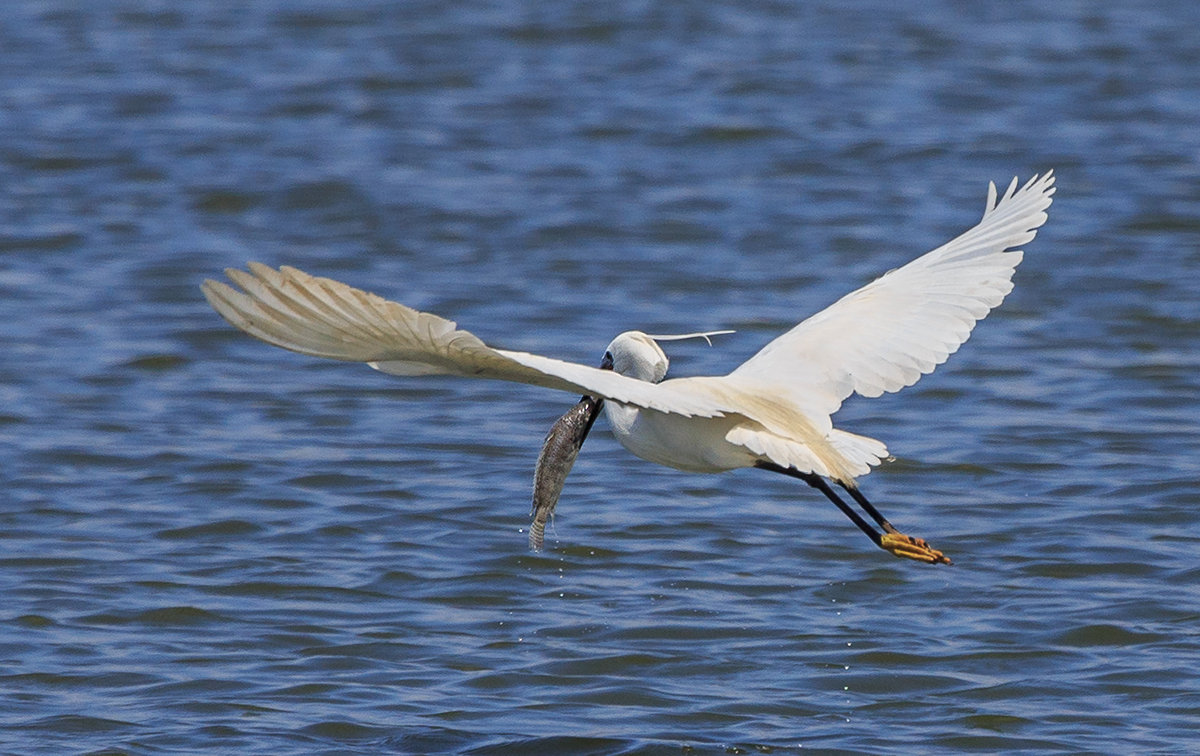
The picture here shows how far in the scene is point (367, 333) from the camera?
454 centimetres

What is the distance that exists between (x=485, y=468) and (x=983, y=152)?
23.2 ft

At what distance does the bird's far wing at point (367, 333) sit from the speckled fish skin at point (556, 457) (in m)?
1.42

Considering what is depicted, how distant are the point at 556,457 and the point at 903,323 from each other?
118cm

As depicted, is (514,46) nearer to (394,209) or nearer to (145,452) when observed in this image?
(394,209)

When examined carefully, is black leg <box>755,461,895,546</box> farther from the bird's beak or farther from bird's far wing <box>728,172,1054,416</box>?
the bird's beak

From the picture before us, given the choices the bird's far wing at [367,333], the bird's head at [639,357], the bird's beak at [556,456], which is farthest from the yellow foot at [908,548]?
the bird's far wing at [367,333]

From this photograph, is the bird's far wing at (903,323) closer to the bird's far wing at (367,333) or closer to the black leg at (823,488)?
the black leg at (823,488)

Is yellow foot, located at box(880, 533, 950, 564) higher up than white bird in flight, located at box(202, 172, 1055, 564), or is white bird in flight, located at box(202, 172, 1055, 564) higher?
white bird in flight, located at box(202, 172, 1055, 564)

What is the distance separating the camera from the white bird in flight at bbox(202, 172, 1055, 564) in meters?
4.45

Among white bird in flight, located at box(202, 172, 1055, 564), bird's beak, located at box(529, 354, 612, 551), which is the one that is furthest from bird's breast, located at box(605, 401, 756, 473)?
bird's beak, located at box(529, 354, 612, 551)

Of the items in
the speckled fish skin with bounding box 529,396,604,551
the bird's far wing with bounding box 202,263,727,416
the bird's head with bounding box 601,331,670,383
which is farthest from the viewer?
the speckled fish skin with bounding box 529,396,604,551

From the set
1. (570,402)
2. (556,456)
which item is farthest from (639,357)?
(570,402)

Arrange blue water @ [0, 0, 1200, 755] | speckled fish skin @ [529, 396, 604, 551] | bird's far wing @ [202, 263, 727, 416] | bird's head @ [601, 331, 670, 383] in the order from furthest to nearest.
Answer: speckled fish skin @ [529, 396, 604, 551]
blue water @ [0, 0, 1200, 755]
bird's head @ [601, 331, 670, 383]
bird's far wing @ [202, 263, 727, 416]

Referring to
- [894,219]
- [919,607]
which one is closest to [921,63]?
[894,219]
